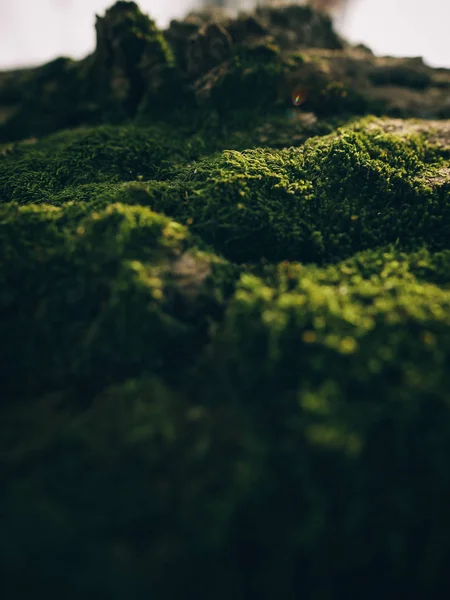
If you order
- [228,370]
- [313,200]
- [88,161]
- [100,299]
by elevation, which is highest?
[88,161]

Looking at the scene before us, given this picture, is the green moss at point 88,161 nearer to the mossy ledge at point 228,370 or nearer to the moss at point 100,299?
the mossy ledge at point 228,370

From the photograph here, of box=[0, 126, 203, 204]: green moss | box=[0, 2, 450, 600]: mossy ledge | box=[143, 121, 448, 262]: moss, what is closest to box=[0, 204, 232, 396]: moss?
box=[0, 2, 450, 600]: mossy ledge

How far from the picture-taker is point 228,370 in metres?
4.36

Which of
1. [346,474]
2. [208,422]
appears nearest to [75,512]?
[208,422]

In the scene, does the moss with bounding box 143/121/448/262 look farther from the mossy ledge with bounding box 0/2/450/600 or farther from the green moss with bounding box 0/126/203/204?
the green moss with bounding box 0/126/203/204

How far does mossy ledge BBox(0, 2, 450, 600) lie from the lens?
11.2 ft

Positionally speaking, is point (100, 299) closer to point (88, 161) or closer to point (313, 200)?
point (313, 200)

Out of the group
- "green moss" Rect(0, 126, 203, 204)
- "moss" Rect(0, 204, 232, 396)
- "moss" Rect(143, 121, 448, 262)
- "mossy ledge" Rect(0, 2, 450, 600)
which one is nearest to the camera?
"mossy ledge" Rect(0, 2, 450, 600)

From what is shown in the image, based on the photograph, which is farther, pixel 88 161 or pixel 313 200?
pixel 88 161

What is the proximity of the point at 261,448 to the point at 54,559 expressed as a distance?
2.22m

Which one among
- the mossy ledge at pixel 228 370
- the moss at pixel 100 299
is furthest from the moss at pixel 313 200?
the moss at pixel 100 299

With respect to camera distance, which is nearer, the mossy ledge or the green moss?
the mossy ledge

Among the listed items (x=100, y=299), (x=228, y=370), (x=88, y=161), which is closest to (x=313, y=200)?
(x=228, y=370)

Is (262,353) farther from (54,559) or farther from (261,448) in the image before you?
(54,559)
